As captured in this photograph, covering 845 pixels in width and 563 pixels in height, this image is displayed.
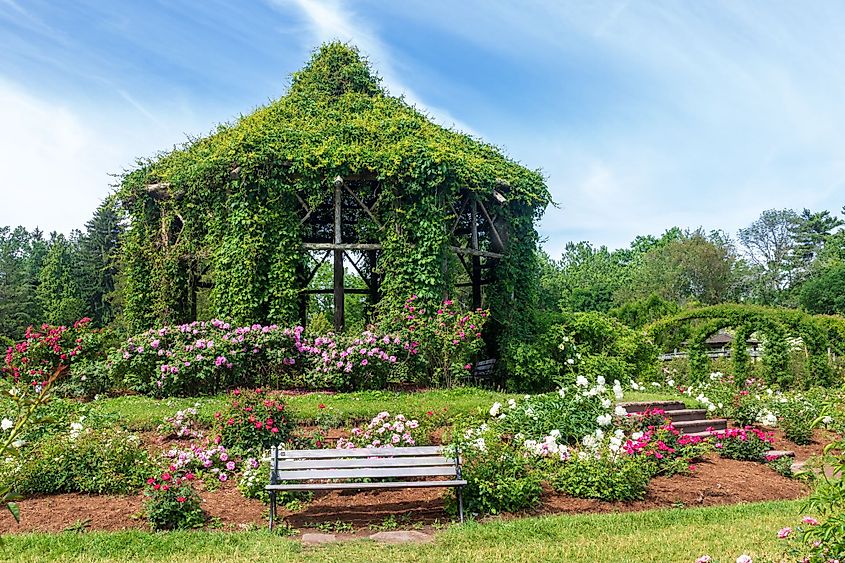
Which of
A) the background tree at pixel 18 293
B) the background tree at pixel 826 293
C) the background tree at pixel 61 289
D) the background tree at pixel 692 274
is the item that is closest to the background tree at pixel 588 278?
the background tree at pixel 692 274

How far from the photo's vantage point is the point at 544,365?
1477 centimetres

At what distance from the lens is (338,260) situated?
15.2 m

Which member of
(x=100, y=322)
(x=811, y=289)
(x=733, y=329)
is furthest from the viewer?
(x=811, y=289)

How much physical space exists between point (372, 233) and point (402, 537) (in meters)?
8.57

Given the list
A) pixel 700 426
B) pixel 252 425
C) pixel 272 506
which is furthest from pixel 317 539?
pixel 700 426

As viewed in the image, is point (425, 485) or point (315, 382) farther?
point (315, 382)

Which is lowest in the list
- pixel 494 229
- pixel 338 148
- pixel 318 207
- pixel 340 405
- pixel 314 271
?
pixel 340 405

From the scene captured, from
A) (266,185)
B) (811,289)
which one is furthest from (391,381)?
(811,289)

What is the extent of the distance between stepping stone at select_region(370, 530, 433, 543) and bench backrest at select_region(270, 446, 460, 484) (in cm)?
68

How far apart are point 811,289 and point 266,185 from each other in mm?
41875

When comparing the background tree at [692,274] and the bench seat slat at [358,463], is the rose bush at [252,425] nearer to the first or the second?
the bench seat slat at [358,463]

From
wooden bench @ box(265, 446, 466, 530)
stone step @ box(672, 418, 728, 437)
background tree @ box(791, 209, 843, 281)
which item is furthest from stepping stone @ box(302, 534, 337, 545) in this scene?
background tree @ box(791, 209, 843, 281)

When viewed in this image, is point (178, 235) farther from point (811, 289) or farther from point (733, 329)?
point (811, 289)

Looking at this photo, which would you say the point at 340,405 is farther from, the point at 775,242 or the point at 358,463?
the point at 775,242
